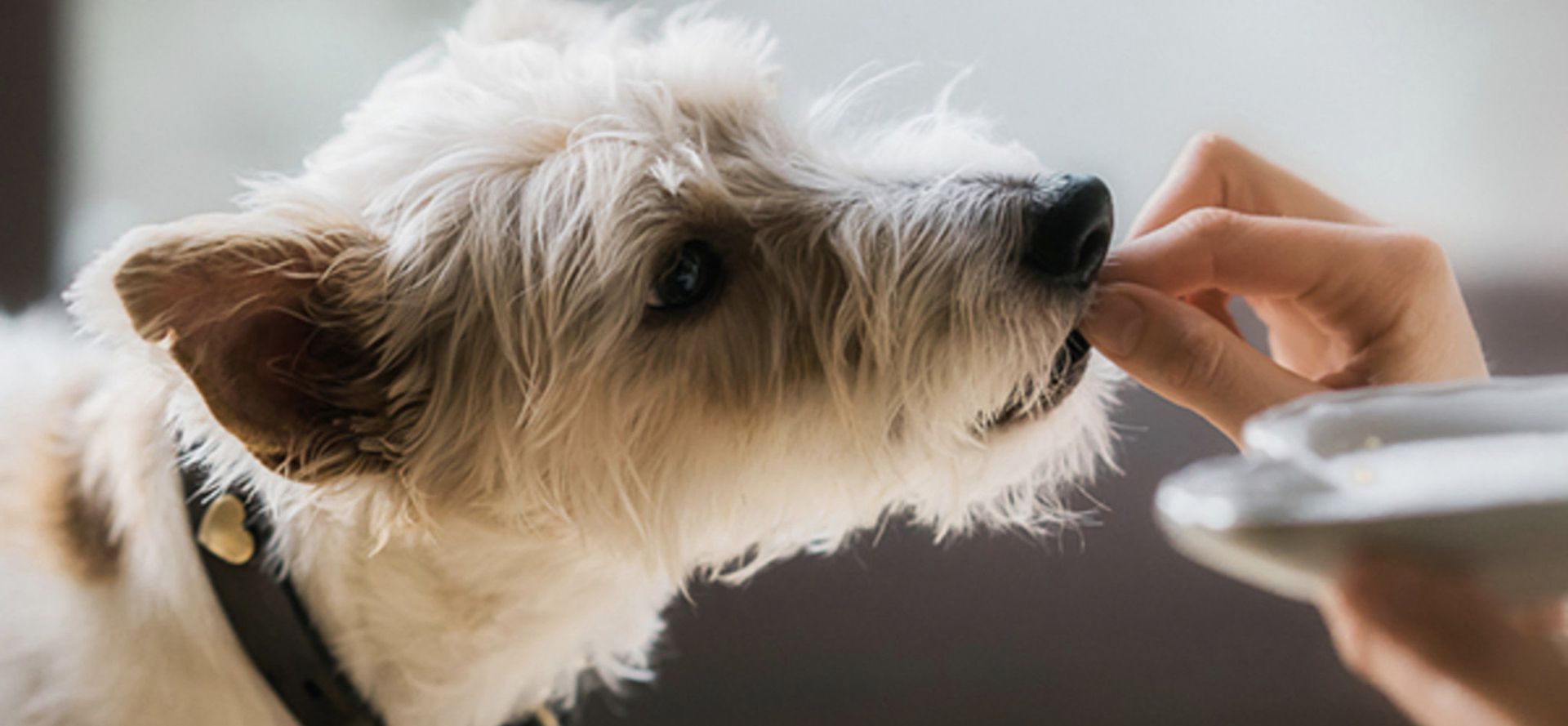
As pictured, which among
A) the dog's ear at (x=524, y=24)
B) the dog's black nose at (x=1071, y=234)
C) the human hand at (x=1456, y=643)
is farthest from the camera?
the dog's ear at (x=524, y=24)

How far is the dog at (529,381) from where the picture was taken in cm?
97

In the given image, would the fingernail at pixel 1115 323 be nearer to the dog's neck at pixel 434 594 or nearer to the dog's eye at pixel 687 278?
the dog's eye at pixel 687 278

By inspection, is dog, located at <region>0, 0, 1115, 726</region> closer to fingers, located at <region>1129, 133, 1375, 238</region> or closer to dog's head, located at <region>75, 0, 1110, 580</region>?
dog's head, located at <region>75, 0, 1110, 580</region>

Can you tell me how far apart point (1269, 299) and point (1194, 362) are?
0.22 meters

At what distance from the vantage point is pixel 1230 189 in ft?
3.60

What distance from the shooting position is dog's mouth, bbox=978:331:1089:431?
0.99 metres

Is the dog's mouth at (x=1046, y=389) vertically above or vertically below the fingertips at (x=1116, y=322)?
below

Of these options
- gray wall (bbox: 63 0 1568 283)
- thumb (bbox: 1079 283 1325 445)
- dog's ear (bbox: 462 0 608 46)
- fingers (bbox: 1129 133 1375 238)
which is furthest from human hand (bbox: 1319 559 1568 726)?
dog's ear (bbox: 462 0 608 46)

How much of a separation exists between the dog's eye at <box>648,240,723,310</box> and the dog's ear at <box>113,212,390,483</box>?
26cm

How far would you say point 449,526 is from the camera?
3.55 ft

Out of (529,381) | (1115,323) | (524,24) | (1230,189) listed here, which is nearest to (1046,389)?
(1115,323)

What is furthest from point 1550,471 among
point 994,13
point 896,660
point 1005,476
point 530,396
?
point 896,660

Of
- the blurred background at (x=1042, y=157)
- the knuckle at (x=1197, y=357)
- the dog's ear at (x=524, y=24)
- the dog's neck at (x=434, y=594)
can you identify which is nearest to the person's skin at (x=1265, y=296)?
the knuckle at (x=1197, y=357)

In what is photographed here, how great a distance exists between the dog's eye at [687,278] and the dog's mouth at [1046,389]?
0.93 ft
